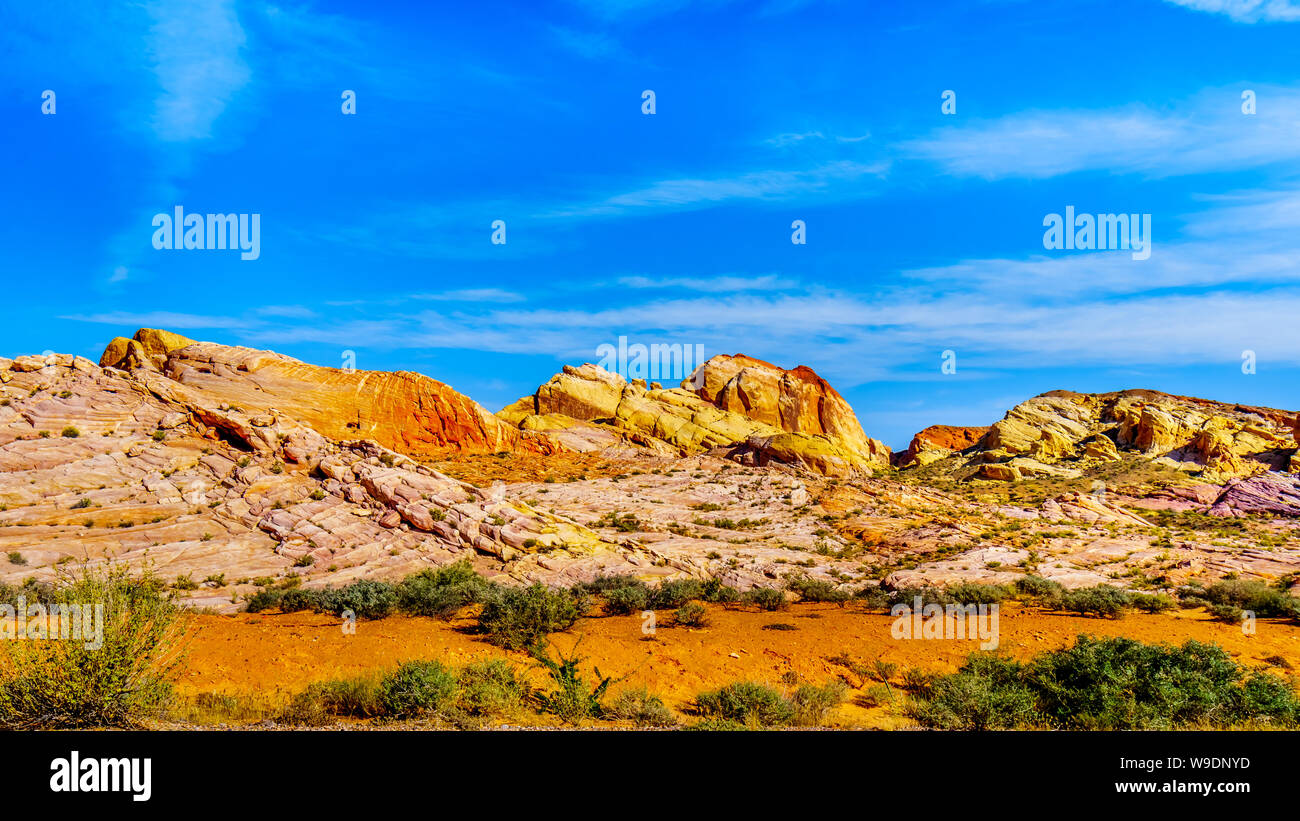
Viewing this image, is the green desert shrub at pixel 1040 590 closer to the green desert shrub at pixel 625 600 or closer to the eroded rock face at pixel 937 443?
the green desert shrub at pixel 625 600

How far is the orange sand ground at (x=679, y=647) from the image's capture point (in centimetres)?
1119

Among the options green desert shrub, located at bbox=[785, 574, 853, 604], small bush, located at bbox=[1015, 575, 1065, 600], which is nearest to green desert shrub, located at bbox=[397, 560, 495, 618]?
green desert shrub, located at bbox=[785, 574, 853, 604]

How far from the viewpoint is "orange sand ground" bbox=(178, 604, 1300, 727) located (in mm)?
11188

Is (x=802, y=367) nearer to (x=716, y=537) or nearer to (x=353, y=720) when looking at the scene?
(x=716, y=537)

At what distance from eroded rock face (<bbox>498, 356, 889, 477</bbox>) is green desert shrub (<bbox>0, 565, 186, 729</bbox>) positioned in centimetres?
4741

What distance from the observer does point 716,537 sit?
28.9 m

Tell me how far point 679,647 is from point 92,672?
8.89m

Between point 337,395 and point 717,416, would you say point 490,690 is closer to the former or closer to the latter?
point 337,395

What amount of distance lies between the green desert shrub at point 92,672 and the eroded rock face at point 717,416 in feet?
156

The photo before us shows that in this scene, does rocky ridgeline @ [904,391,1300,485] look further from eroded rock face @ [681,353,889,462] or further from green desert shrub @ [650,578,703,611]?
green desert shrub @ [650,578,703,611]

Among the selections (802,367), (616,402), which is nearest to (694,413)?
(616,402)

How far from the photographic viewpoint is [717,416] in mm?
78062

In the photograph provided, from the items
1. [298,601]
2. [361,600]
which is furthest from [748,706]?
[298,601]

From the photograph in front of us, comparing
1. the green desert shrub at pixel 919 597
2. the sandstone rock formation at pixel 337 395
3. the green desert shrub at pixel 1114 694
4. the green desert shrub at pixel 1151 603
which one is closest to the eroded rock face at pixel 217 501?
the green desert shrub at pixel 919 597
